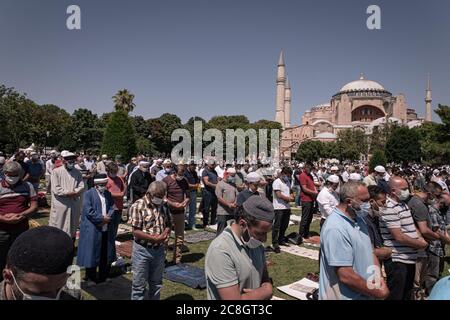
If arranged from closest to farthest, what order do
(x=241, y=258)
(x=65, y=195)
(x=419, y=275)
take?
(x=241, y=258) < (x=419, y=275) < (x=65, y=195)

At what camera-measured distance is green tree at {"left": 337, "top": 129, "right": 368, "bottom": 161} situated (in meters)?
59.8

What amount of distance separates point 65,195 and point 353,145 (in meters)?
60.4

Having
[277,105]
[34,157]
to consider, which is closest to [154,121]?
[277,105]

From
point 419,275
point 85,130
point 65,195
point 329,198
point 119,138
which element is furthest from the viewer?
point 85,130

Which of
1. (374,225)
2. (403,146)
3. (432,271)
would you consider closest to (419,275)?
(432,271)

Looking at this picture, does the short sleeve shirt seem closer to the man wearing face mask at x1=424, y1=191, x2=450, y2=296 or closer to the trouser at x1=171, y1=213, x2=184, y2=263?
the man wearing face mask at x1=424, y1=191, x2=450, y2=296

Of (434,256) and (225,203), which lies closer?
(434,256)

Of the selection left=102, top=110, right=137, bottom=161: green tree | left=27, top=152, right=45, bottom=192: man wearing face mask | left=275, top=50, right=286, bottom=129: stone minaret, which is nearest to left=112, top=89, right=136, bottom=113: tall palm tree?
left=102, top=110, right=137, bottom=161: green tree

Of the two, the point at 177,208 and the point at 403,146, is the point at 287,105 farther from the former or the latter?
the point at 177,208

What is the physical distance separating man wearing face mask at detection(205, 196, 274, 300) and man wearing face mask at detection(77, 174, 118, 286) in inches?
137

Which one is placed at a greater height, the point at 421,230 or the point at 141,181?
the point at 141,181

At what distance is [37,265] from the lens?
161 cm

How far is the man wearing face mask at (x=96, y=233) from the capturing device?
5250mm

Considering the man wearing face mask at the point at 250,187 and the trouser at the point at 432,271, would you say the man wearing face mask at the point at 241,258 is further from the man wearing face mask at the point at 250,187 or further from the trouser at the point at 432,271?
the trouser at the point at 432,271
